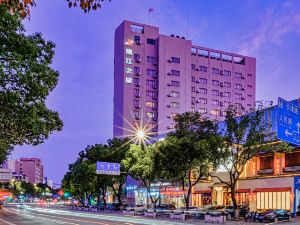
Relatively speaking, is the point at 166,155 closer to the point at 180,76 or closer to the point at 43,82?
the point at 43,82

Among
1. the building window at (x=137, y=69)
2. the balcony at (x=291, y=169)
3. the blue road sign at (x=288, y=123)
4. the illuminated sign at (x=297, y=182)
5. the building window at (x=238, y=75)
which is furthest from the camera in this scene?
the building window at (x=238, y=75)

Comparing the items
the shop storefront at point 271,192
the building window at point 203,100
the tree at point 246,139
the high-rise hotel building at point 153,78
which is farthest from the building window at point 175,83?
the tree at point 246,139

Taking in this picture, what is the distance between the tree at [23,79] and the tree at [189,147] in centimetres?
3083

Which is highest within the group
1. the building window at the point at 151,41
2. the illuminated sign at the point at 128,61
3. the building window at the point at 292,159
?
Answer: the building window at the point at 151,41

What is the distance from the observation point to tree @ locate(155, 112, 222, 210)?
155 feet

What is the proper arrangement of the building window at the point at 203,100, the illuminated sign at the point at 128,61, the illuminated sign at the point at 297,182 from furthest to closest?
1. the building window at the point at 203,100
2. the illuminated sign at the point at 128,61
3. the illuminated sign at the point at 297,182

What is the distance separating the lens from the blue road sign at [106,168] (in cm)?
6251

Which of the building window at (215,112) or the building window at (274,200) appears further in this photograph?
the building window at (215,112)

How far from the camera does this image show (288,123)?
57.7 feet

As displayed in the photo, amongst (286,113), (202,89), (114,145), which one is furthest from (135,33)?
(286,113)

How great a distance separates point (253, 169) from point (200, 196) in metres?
14.2

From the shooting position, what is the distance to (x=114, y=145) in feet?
254

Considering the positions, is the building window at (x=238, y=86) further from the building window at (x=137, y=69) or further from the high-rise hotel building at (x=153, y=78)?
the building window at (x=137, y=69)

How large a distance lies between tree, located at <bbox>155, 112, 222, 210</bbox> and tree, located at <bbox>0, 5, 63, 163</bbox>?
30835 mm
